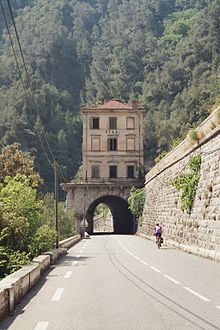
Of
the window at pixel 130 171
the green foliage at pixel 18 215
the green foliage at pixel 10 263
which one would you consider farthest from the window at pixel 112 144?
the green foliage at pixel 10 263

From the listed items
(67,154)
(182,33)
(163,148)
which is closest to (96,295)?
(163,148)

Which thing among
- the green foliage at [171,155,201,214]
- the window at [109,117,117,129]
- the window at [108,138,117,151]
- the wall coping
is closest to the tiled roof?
the window at [109,117,117,129]

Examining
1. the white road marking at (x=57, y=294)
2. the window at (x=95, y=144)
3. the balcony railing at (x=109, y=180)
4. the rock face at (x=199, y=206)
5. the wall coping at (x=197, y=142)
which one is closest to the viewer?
the white road marking at (x=57, y=294)

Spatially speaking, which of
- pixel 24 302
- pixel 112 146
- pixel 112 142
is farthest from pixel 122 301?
pixel 112 142

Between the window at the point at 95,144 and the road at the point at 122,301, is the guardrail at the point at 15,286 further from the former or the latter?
the window at the point at 95,144

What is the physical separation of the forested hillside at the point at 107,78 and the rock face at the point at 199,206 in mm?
58856

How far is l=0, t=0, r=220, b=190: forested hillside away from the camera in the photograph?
120625 millimetres

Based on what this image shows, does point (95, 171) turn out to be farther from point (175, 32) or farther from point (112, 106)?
point (175, 32)

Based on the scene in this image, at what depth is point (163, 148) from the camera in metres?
114

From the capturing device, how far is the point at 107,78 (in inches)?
6850

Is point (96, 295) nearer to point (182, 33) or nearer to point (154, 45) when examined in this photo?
point (154, 45)

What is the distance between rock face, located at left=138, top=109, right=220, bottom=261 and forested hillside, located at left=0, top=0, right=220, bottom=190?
193 feet

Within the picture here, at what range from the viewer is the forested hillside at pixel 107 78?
121 meters

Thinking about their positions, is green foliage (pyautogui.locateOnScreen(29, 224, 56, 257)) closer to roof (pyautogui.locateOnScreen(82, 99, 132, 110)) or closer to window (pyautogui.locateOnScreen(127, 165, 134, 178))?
window (pyautogui.locateOnScreen(127, 165, 134, 178))
